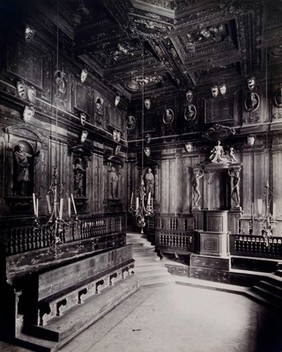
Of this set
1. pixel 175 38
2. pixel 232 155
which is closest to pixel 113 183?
pixel 232 155

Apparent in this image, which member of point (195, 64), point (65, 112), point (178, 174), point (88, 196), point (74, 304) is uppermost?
point (195, 64)

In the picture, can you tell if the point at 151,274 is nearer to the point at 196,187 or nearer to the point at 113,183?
the point at 196,187

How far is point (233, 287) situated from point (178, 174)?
5.40 m

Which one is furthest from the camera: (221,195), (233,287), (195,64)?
(221,195)

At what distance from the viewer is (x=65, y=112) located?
30.3ft

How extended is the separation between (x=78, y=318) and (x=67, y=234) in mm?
2417

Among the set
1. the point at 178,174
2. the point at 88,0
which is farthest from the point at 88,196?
the point at 88,0

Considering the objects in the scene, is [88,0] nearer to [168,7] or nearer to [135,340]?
[168,7]

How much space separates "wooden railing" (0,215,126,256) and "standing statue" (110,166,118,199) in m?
1.97

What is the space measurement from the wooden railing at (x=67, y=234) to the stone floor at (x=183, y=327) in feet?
6.29

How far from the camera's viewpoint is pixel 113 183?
40.4ft

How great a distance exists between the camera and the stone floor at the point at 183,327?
5.15 meters

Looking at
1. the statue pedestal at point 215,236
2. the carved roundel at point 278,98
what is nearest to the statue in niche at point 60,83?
the statue pedestal at point 215,236

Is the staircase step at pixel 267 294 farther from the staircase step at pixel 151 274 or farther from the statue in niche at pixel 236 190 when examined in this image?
the statue in niche at pixel 236 190
